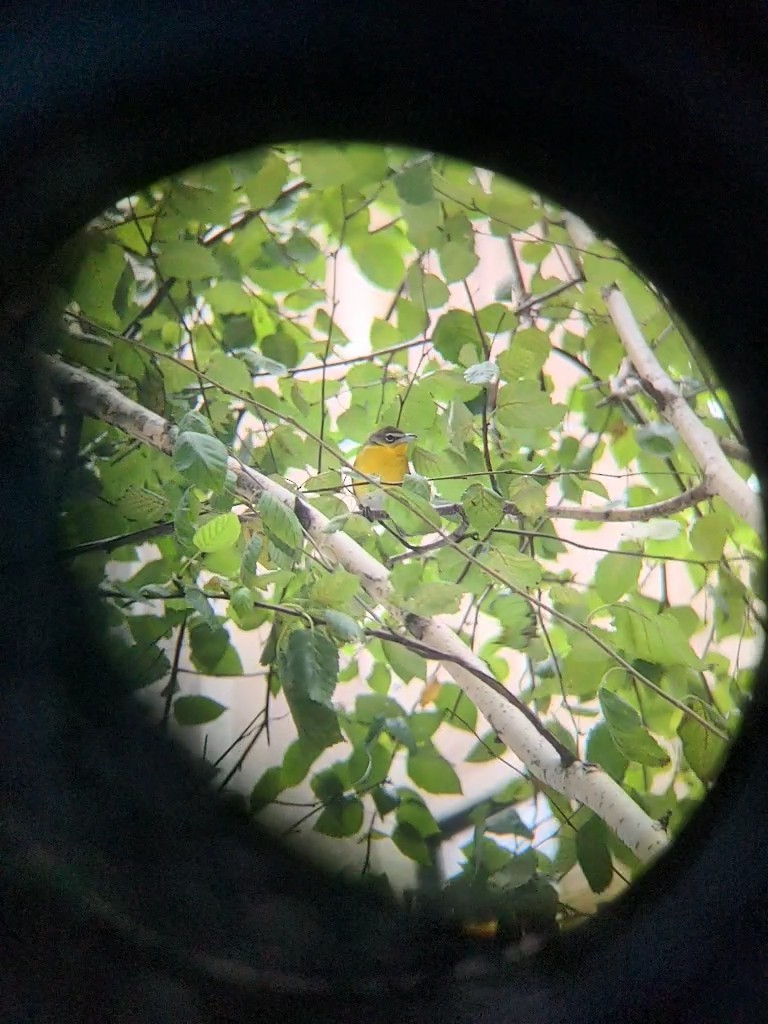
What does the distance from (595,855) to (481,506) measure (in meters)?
0.25

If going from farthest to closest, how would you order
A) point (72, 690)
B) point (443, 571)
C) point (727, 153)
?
point (443, 571)
point (72, 690)
point (727, 153)

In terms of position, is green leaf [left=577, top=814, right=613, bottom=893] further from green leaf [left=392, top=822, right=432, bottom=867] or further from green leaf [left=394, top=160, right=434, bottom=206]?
green leaf [left=394, top=160, right=434, bottom=206]

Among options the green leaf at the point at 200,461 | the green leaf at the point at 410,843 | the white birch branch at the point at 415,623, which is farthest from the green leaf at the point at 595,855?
the green leaf at the point at 200,461

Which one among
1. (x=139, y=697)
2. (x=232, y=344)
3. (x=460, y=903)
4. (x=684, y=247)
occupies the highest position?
(x=232, y=344)

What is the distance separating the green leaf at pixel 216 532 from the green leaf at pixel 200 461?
37 mm

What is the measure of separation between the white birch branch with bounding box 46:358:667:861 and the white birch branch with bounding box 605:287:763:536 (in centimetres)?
20

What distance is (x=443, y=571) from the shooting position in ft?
1.97

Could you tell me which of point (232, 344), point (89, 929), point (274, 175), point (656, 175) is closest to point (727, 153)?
point (656, 175)

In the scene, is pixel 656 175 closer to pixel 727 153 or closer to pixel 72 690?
pixel 727 153

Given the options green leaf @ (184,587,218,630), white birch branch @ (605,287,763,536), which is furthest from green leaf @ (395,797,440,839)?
white birch branch @ (605,287,763,536)

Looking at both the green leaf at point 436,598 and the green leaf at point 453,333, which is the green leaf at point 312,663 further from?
the green leaf at point 453,333

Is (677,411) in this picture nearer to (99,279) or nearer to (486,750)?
(486,750)

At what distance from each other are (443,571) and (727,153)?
36cm

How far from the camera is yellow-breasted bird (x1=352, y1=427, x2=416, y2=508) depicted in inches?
23.5
